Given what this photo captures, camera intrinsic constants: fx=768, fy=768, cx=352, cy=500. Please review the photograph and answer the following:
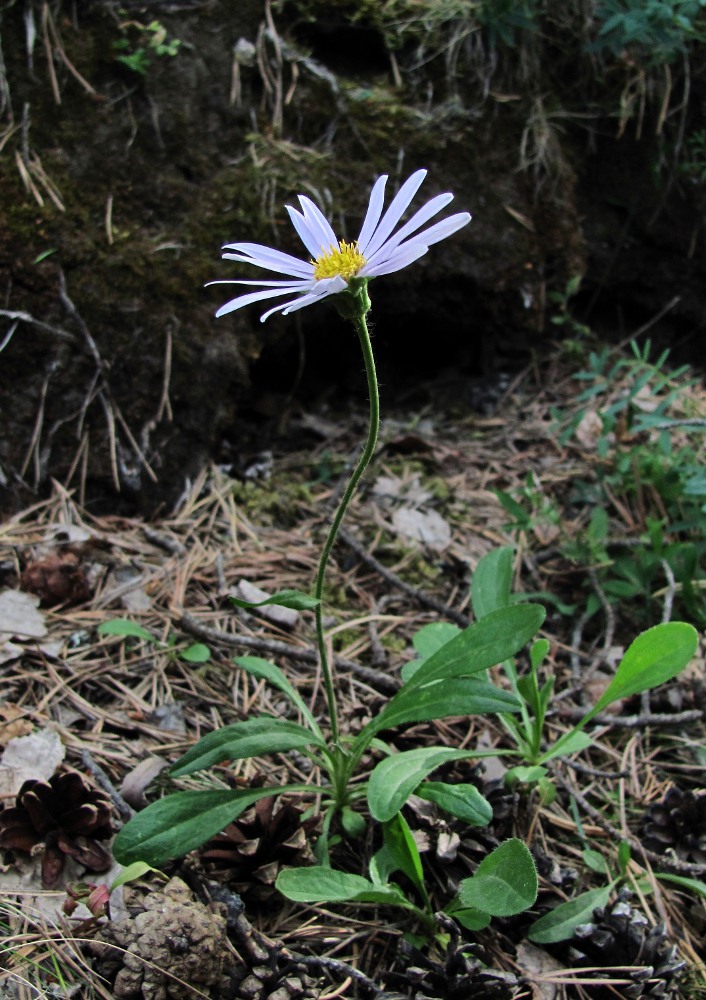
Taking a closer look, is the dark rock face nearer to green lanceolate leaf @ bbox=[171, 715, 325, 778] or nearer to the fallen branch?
the fallen branch

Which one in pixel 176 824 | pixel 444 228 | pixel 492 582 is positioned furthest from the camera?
pixel 492 582

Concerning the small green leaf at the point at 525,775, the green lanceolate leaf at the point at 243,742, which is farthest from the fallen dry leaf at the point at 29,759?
the small green leaf at the point at 525,775

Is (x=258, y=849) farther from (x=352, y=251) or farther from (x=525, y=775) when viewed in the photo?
(x=352, y=251)

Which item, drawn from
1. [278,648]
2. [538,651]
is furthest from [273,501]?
[538,651]

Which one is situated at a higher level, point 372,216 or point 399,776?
point 372,216

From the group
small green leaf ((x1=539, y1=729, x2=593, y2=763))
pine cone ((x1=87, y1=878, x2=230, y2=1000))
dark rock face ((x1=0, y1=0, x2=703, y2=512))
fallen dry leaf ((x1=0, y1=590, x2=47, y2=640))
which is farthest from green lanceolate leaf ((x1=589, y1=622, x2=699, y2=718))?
dark rock face ((x1=0, y1=0, x2=703, y2=512))
